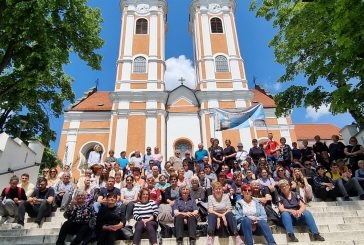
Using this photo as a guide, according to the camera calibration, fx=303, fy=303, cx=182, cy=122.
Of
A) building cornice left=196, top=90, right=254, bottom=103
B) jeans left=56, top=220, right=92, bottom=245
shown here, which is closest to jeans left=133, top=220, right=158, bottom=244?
jeans left=56, top=220, right=92, bottom=245

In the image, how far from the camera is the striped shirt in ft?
19.4

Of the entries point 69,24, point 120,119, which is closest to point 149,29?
point 120,119

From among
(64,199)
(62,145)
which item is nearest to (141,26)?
(62,145)

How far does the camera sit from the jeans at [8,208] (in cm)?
648

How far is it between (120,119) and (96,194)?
15427mm

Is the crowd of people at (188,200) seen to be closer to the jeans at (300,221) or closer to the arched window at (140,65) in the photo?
the jeans at (300,221)

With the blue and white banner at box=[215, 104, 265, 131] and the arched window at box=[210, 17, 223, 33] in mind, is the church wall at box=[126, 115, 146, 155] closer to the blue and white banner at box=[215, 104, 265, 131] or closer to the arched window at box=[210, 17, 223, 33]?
the blue and white banner at box=[215, 104, 265, 131]

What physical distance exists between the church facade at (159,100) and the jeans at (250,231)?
50.3 ft

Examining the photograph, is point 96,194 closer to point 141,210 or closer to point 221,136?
point 141,210

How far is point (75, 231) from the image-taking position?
5566mm

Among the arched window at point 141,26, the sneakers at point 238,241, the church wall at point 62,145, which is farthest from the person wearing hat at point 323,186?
the arched window at point 141,26

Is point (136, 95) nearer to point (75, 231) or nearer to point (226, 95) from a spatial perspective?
point (226, 95)

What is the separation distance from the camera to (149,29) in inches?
1036

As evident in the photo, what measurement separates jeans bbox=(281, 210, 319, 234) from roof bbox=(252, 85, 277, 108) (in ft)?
66.6
